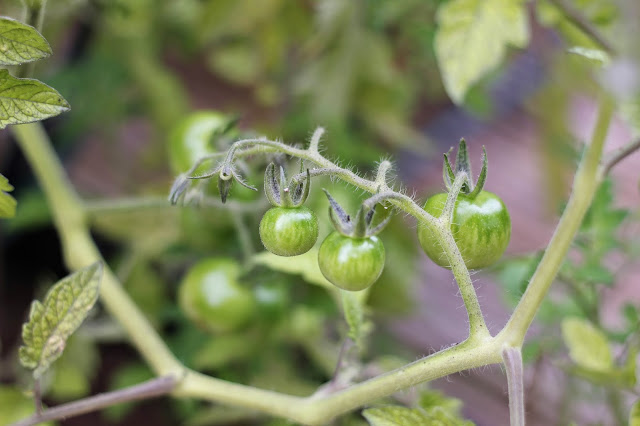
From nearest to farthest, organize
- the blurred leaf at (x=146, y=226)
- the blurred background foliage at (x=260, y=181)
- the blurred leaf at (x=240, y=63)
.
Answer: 1. the blurred background foliage at (x=260, y=181)
2. the blurred leaf at (x=146, y=226)
3. the blurred leaf at (x=240, y=63)

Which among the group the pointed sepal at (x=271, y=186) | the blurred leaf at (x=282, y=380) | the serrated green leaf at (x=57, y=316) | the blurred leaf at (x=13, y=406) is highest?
the pointed sepal at (x=271, y=186)

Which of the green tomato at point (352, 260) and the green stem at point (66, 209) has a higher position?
the green tomato at point (352, 260)

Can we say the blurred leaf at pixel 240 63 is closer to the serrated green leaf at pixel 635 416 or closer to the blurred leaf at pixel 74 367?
the blurred leaf at pixel 74 367

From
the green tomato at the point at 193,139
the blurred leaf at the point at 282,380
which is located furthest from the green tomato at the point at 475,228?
the blurred leaf at the point at 282,380

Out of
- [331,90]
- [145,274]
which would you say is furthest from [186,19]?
[145,274]

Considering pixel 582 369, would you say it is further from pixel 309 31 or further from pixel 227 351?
pixel 309 31

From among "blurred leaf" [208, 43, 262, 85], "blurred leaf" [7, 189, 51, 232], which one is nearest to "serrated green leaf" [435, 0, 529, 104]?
"blurred leaf" [208, 43, 262, 85]
